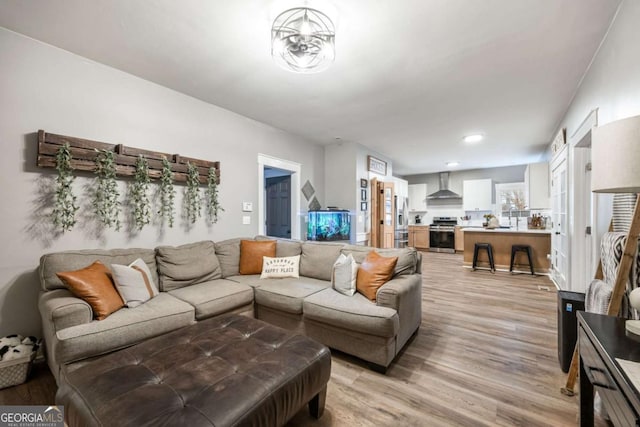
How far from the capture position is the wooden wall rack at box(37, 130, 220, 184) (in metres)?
2.16

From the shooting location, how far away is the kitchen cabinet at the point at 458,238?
7.79 meters

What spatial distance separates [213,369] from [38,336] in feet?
6.55

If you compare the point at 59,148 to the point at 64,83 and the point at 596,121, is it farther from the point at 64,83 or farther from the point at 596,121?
the point at 596,121

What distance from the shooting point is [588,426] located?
4.28 ft

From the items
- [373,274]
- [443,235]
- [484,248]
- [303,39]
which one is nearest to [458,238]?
[443,235]

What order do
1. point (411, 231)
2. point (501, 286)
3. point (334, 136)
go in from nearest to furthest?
1. point (501, 286)
2. point (334, 136)
3. point (411, 231)

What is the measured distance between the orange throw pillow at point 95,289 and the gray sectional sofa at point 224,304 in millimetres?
52

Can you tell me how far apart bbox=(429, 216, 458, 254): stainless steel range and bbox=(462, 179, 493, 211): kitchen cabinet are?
637 millimetres

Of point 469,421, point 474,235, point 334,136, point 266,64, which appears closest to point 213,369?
point 469,421

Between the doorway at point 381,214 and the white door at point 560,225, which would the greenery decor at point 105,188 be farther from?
the white door at point 560,225

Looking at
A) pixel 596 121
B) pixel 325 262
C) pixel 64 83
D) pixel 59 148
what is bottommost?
pixel 325 262

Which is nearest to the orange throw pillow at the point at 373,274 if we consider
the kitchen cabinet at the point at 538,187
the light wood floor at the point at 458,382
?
the light wood floor at the point at 458,382

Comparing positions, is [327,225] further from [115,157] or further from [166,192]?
[115,157]

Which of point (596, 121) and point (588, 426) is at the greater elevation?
point (596, 121)
